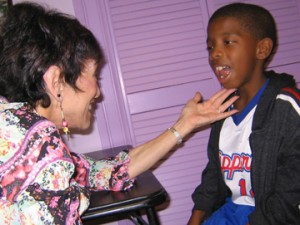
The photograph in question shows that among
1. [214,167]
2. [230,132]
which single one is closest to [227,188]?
[214,167]

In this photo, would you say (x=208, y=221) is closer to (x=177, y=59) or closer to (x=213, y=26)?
(x=213, y=26)

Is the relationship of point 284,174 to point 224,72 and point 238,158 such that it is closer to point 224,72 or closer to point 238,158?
point 238,158

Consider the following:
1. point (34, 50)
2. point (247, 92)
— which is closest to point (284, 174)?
point (247, 92)

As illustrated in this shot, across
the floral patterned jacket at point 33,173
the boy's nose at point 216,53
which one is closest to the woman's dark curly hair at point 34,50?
the floral patterned jacket at point 33,173

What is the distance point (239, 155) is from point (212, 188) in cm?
21

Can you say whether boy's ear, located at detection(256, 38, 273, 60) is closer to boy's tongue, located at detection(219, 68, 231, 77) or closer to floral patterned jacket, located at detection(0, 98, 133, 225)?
boy's tongue, located at detection(219, 68, 231, 77)

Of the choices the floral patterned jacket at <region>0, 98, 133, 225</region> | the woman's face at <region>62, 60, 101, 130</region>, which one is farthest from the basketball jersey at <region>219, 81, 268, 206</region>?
the floral patterned jacket at <region>0, 98, 133, 225</region>

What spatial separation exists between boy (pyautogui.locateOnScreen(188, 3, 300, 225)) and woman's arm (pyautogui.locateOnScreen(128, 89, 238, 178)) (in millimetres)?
70

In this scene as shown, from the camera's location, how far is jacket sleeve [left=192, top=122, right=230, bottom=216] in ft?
4.18

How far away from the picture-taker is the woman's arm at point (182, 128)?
3.91ft

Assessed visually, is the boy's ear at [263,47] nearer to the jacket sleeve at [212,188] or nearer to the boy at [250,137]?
the boy at [250,137]

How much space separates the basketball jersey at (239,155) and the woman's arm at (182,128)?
0.06 metres

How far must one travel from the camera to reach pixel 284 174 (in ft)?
3.40

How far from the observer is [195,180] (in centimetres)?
177
